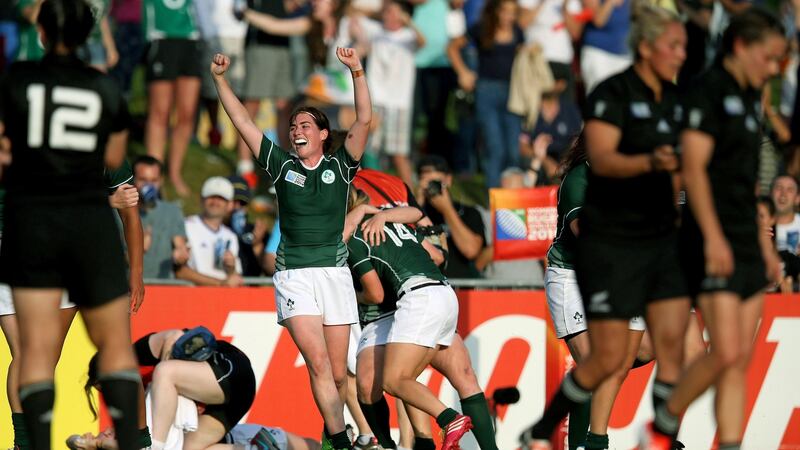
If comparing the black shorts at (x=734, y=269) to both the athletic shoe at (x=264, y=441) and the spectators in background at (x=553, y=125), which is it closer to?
the athletic shoe at (x=264, y=441)

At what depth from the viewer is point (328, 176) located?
9.14 m

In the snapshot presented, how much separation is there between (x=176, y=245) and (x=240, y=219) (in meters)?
0.89

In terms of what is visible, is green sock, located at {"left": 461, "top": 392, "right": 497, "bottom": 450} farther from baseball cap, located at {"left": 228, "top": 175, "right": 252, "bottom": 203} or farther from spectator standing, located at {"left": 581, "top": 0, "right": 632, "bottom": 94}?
spectator standing, located at {"left": 581, "top": 0, "right": 632, "bottom": 94}

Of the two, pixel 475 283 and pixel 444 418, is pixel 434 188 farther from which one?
pixel 444 418

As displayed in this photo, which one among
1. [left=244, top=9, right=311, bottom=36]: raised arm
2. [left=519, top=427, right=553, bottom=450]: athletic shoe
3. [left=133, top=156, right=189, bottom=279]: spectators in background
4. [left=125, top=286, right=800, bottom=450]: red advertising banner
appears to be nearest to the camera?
[left=519, top=427, right=553, bottom=450]: athletic shoe

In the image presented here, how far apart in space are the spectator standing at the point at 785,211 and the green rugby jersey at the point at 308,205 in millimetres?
5109

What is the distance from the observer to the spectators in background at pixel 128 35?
15.6 metres

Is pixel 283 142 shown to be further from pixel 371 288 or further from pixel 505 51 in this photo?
pixel 371 288

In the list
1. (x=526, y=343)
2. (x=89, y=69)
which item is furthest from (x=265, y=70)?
(x=89, y=69)

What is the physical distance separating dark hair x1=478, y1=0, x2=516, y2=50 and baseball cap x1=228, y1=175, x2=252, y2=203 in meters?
3.40

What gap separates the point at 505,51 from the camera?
14.8 meters

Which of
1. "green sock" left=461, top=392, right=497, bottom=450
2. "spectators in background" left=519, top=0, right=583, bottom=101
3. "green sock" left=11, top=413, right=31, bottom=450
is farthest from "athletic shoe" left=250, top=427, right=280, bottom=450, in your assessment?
"spectators in background" left=519, top=0, right=583, bottom=101

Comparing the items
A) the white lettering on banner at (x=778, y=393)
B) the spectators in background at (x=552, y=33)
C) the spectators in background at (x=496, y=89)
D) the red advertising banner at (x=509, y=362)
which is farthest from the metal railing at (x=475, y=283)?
the spectators in background at (x=552, y=33)

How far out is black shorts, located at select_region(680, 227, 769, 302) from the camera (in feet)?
22.5
